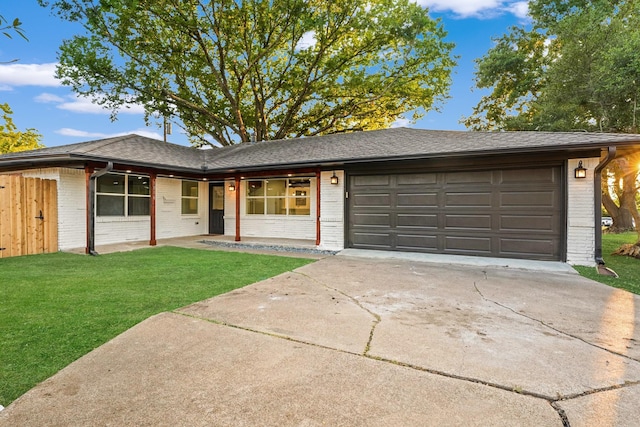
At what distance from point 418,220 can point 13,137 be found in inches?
843

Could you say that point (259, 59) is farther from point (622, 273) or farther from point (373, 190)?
point (622, 273)

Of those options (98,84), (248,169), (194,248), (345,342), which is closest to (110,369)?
(345,342)

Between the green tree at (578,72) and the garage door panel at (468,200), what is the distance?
140 inches

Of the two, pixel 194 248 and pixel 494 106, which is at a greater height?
pixel 494 106

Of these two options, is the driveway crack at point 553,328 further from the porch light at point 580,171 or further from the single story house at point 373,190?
the porch light at point 580,171

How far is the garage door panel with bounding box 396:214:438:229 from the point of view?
7863 millimetres

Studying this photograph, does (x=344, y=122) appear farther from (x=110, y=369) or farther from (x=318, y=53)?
(x=110, y=369)

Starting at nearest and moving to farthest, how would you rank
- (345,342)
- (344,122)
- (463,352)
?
(463,352), (345,342), (344,122)

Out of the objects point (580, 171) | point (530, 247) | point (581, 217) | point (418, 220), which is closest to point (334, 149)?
point (418, 220)

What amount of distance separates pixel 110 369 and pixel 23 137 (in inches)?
942

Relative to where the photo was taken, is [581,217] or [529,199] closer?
[581,217]

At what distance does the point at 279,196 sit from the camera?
36.2ft

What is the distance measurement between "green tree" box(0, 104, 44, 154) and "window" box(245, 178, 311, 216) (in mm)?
12331

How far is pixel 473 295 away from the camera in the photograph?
14.5 feet
